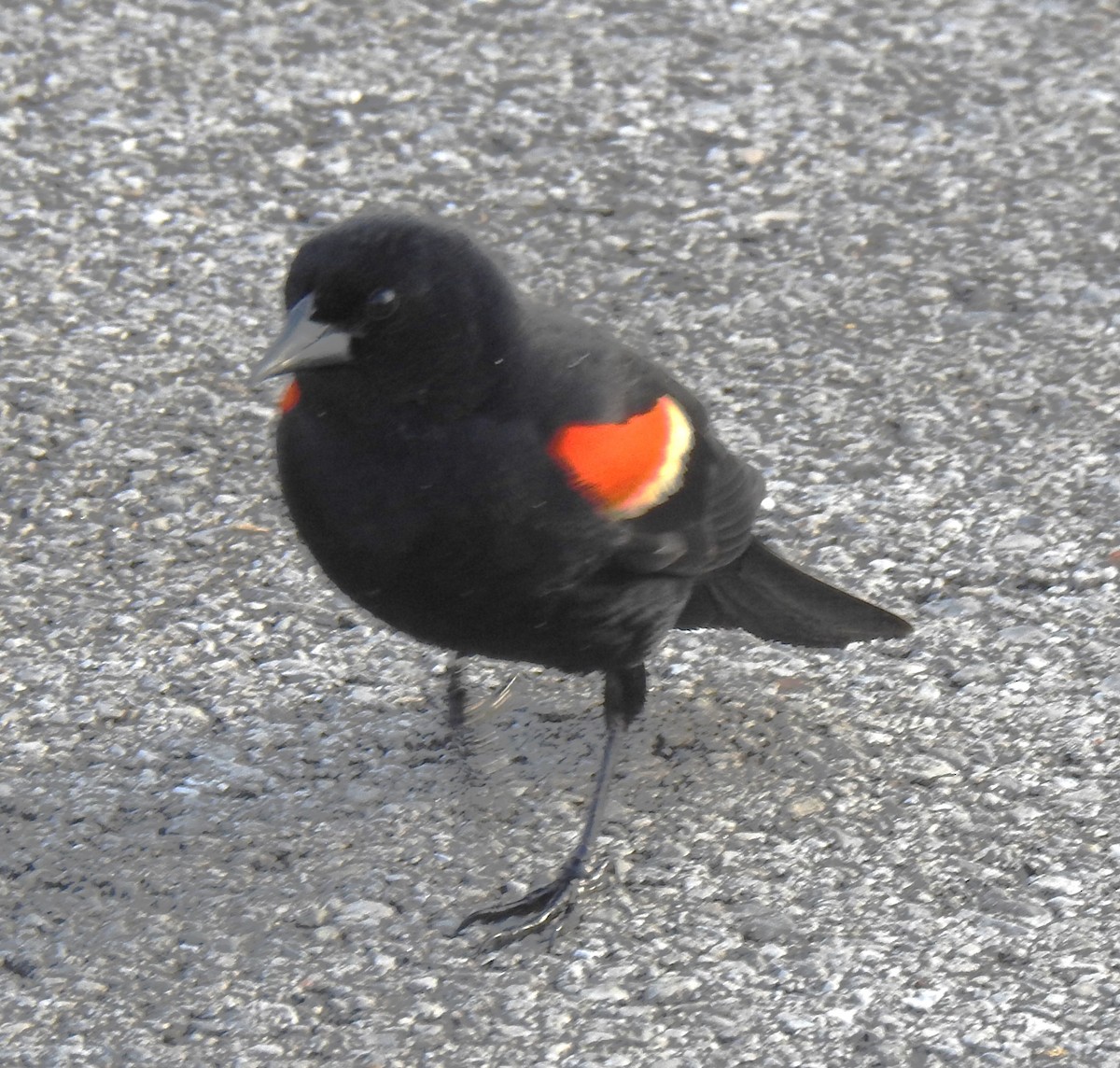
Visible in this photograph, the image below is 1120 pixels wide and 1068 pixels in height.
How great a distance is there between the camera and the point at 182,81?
16.9 ft

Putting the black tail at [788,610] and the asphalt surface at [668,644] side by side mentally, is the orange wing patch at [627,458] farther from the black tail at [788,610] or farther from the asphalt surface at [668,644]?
the asphalt surface at [668,644]

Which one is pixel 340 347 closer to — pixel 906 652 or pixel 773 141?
pixel 906 652

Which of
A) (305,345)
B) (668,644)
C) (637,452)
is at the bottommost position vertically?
(668,644)

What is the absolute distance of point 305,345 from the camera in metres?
2.71

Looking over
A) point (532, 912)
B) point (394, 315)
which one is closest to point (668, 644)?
point (532, 912)

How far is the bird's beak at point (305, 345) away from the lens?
8.85 feet

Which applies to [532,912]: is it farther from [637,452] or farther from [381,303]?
[381,303]

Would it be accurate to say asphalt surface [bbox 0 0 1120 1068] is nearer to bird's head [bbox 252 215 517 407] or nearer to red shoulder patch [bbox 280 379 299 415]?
red shoulder patch [bbox 280 379 299 415]

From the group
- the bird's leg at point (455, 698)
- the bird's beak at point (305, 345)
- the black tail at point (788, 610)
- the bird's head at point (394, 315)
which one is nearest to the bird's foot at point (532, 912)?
the bird's leg at point (455, 698)

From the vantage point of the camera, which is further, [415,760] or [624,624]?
[415,760]

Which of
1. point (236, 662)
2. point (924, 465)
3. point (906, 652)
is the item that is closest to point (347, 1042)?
point (236, 662)

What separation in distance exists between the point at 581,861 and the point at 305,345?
3.14ft

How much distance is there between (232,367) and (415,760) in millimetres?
1352

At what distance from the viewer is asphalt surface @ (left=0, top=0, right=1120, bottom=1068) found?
2.80 metres
